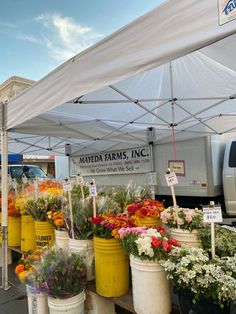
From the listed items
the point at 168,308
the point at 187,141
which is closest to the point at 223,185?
the point at 187,141

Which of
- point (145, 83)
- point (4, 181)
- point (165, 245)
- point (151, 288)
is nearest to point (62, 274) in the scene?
point (151, 288)

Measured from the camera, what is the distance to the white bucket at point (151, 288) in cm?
156

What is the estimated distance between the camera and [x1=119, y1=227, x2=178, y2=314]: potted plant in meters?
1.55

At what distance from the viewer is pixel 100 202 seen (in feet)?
7.64

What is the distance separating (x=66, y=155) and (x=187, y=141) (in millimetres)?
3976

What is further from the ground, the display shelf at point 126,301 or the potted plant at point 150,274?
the potted plant at point 150,274

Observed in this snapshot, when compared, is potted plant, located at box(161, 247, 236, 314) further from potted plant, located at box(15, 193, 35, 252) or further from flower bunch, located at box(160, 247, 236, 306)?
potted plant, located at box(15, 193, 35, 252)

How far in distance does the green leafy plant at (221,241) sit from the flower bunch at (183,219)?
7 cm

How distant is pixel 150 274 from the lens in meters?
1.57

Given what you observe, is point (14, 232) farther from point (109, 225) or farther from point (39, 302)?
point (109, 225)

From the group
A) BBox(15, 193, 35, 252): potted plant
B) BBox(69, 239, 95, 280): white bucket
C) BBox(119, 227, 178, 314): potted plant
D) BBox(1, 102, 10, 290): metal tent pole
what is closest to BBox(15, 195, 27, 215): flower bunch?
BBox(15, 193, 35, 252): potted plant

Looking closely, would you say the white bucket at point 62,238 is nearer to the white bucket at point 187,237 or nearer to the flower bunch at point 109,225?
the flower bunch at point 109,225

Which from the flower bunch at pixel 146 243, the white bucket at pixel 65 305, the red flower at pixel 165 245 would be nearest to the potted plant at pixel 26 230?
the white bucket at pixel 65 305

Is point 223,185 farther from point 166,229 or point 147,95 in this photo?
point 166,229
